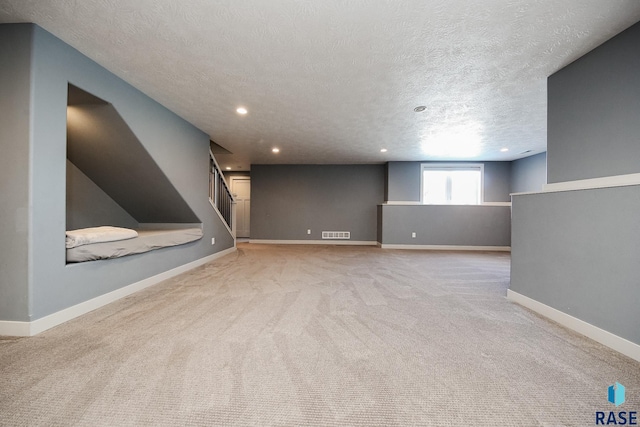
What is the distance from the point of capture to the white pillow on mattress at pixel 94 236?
6.73 ft

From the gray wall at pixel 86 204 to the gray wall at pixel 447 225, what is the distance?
5.61m

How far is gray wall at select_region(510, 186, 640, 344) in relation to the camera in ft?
5.24

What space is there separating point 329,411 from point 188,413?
0.64 metres

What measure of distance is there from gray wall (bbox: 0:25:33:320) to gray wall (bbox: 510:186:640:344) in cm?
420

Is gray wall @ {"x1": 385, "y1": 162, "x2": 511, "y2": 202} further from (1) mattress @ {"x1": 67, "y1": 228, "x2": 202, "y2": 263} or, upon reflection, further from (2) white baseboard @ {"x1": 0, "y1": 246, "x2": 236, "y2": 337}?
(2) white baseboard @ {"x1": 0, "y1": 246, "x2": 236, "y2": 337}

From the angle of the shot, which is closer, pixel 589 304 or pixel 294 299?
pixel 589 304

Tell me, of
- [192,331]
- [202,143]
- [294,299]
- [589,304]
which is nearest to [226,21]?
[192,331]

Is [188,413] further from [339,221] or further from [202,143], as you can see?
[339,221]

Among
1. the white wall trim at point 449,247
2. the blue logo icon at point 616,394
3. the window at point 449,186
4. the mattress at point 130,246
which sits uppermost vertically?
the window at point 449,186

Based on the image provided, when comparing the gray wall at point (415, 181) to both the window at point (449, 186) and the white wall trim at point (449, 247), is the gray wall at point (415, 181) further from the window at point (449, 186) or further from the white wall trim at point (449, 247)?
the white wall trim at point (449, 247)

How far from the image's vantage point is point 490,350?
1.61 meters

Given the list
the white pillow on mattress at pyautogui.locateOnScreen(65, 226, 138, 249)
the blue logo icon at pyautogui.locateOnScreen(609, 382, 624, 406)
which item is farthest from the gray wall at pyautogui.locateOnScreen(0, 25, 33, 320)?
the blue logo icon at pyautogui.locateOnScreen(609, 382, 624, 406)

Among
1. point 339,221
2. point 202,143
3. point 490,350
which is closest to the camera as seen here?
point 490,350

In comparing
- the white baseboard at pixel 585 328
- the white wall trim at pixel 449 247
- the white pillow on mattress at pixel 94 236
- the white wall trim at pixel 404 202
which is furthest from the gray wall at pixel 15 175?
the white wall trim at pixel 404 202
